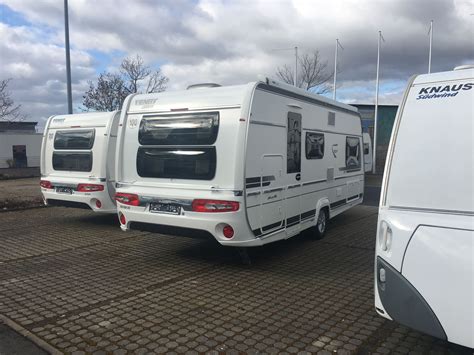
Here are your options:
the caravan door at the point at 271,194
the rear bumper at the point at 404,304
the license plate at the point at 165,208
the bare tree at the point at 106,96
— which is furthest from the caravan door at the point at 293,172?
the bare tree at the point at 106,96

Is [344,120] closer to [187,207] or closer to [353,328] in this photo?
[187,207]

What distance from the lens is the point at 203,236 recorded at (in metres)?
5.63

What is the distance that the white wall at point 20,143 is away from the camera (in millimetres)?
24938

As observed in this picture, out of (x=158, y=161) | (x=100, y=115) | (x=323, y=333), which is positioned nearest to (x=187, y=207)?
(x=158, y=161)

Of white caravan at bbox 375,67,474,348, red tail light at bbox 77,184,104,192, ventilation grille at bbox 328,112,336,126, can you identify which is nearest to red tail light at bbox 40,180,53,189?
red tail light at bbox 77,184,104,192

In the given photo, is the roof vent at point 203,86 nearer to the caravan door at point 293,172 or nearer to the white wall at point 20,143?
the caravan door at point 293,172

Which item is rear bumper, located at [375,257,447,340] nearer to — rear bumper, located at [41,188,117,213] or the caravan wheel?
the caravan wheel

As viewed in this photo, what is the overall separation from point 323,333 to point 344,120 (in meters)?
5.90

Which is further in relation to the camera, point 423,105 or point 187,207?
point 187,207

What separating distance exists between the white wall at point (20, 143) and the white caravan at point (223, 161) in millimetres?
21920

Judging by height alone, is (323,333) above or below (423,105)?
below

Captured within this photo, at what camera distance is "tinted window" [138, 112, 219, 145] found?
5.68 metres

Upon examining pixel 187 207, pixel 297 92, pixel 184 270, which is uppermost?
pixel 297 92

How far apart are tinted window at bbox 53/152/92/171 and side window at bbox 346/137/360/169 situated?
18.2ft
